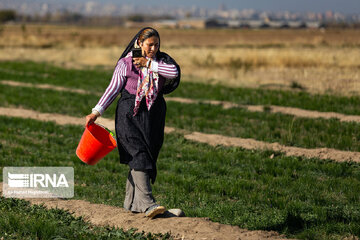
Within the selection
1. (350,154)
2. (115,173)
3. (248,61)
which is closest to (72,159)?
(115,173)

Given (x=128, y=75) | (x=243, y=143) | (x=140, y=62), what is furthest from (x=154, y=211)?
(x=243, y=143)

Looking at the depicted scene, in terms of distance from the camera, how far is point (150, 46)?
569cm

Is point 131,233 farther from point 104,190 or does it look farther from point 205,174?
point 205,174

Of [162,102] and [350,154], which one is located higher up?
[162,102]

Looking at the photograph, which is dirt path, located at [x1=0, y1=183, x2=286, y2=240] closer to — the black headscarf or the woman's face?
the black headscarf

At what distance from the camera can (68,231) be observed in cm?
559

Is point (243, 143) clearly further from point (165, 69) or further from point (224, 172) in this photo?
point (165, 69)

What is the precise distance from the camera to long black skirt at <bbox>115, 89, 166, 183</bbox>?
5773 millimetres

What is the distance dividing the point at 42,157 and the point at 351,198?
531 centimetres

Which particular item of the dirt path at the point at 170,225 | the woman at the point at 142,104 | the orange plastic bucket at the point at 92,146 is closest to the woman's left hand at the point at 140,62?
the woman at the point at 142,104

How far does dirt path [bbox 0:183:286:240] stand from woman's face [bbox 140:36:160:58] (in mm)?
1714

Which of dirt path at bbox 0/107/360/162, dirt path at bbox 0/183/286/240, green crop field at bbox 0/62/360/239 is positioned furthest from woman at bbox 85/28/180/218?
dirt path at bbox 0/107/360/162

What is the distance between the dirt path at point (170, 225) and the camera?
211 inches

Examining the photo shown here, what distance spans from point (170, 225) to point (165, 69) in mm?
1576
